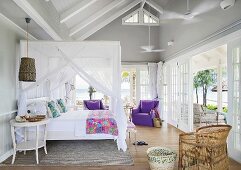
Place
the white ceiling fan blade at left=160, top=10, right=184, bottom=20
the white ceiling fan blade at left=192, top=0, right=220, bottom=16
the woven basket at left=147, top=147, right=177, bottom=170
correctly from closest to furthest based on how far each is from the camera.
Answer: the woven basket at left=147, top=147, right=177, bottom=170, the white ceiling fan blade at left=192, top=0, right=220, bottom=16, the white ceiling fan blade at left=160, top=10, right=184, bottom=20

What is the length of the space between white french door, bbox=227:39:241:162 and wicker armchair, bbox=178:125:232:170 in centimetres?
98

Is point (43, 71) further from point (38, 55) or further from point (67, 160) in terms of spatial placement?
point (67, 160)

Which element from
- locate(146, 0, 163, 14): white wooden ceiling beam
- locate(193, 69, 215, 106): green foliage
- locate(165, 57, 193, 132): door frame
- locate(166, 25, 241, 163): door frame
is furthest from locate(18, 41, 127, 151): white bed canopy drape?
locate(193, 69, 215, 106): green foliage

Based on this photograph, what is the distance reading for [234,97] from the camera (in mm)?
4168

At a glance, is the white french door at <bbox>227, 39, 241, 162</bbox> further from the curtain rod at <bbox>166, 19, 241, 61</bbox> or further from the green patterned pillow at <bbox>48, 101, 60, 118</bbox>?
the green patterned pillow at <bbox>48, 101, 60, 118</bbox>

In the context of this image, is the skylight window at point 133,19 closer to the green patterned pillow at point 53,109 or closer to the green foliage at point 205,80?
the green foliage at point 205,80

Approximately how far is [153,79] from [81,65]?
4.61 meters

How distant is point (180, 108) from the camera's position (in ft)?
23.3

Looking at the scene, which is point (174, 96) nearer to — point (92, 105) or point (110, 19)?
point (92, 105)

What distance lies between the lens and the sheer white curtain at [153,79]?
919 centimetres

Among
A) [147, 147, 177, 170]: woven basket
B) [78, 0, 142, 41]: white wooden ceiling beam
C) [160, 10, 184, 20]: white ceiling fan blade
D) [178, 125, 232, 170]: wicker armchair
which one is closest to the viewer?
[178, 125, 232, 170]: wicker armchair

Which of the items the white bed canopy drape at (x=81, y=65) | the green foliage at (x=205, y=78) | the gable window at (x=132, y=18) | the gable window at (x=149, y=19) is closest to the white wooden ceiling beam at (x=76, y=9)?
the white bed canopy drape at (x=81, y=65)

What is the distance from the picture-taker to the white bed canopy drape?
4.76 m

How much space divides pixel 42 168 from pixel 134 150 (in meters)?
1.91
